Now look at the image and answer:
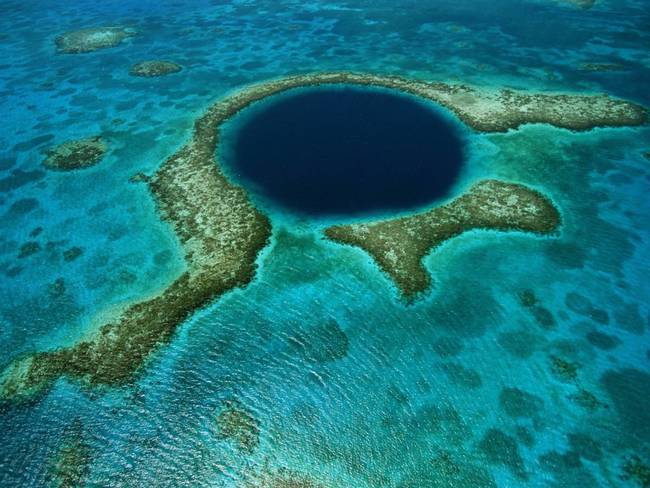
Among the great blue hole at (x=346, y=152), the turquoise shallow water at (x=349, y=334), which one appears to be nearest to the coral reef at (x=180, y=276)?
the turquoise shallow water at (x=349, y=334)

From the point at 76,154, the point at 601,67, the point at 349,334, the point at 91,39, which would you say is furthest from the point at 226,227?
the point at 91,39

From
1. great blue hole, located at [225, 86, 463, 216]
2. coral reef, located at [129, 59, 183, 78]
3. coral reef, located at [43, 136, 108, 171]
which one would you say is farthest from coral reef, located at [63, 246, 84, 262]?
coral reef, located at [129, 59, 183, 78]

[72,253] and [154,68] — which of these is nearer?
[72,253]

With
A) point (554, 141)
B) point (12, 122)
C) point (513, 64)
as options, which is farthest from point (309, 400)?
point (513, 64)

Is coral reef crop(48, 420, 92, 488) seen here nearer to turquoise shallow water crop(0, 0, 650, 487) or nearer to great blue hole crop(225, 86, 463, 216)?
turquoise shallow water crop(0, 0, 650, 487)

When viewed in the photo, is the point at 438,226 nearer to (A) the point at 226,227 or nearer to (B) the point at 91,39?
(A) the point at 226,227

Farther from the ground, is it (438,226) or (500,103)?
(500,103)

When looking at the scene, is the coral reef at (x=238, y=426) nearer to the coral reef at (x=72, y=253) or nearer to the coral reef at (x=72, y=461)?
the coral reef at (x=72, y=461)

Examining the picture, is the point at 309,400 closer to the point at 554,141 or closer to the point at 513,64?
the point at 554,141
